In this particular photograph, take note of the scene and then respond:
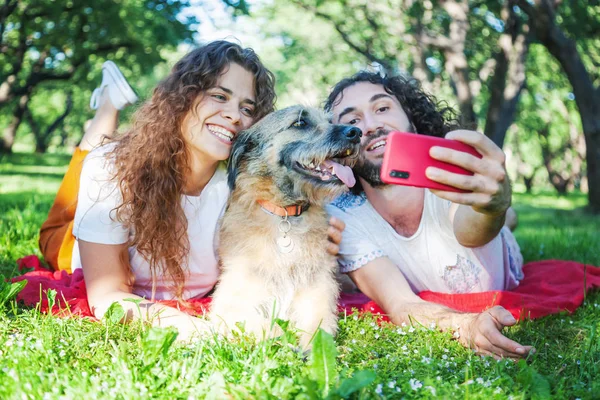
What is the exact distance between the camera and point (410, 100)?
4648 millimetres

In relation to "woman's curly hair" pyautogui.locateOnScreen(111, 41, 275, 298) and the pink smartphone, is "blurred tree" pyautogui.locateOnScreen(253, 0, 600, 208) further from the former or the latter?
the pink smartphone

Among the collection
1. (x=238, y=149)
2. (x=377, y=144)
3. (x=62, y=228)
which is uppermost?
(x=238, y=149)

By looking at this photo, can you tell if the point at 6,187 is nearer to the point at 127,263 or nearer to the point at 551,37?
the point at 127,263

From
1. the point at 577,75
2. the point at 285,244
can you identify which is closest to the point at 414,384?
the point at 285,244

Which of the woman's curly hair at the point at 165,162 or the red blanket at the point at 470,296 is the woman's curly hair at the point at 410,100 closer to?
the woman's curly hair at the point at 165,162

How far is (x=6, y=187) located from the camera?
10.7 metres

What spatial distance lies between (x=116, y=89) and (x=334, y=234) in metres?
2.76

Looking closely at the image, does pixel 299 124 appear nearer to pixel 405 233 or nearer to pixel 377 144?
pixel 377 144

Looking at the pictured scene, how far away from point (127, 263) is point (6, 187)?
855cm

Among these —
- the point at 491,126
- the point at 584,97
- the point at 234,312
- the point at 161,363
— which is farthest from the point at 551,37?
the point at 161,363

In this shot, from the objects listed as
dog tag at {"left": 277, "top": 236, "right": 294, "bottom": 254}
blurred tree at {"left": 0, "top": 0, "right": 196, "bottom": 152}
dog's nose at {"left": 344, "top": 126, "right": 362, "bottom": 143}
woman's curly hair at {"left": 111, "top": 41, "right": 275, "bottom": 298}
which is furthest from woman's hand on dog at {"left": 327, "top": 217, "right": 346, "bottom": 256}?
blurred tree at {"left": 0, "top": 0, "right": 196, "bottom": 152}

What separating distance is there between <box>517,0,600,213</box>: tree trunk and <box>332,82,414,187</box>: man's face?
18.5 feet

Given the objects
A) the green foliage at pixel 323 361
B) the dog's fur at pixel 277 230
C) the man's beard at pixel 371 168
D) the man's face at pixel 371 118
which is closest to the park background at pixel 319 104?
the green foliage at pixel 323 361

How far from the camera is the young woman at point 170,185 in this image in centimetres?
344
